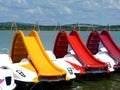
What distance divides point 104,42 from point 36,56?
973 cm

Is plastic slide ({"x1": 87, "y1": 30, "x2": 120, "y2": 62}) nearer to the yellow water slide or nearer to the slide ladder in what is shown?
the slide ladder

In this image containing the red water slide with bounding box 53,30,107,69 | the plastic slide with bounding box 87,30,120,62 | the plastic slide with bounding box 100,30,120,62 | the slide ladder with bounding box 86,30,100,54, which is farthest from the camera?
the slide ladder with bounding box 86,30,100,54

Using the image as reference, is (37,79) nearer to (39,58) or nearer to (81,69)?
(39,58)

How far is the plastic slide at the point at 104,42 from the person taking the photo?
3009 centimetres

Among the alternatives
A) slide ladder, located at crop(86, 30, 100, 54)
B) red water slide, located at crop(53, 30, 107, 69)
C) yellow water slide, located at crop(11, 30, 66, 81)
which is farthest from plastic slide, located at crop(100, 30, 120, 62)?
yellow water slide, located at crop(11, 30, 66, 81)

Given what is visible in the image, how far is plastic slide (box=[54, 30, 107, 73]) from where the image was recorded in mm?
25781

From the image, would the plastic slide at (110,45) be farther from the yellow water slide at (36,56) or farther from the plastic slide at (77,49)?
the yellow water slide at (36,56)

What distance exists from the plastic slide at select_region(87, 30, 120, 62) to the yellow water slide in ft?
25.2

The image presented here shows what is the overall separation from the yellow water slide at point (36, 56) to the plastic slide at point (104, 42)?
768 centimetres

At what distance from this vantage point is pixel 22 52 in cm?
2534

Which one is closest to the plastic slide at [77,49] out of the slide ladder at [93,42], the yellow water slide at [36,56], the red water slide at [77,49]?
the red water slide at [77,49]

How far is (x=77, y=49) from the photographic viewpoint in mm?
27188

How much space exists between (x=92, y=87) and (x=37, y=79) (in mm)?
4816

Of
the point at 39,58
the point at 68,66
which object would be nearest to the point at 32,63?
the point at 39,58
